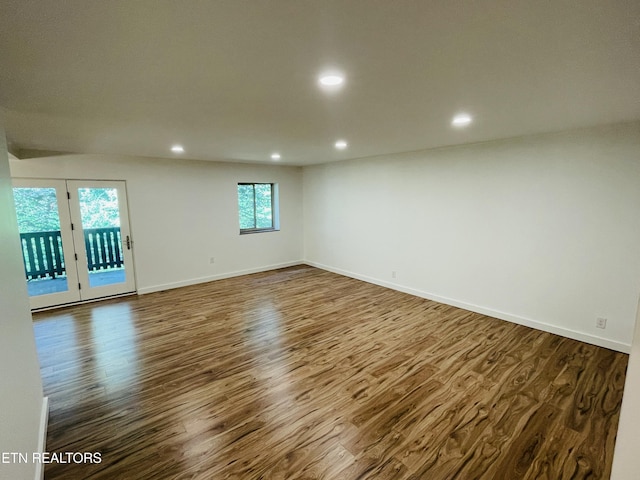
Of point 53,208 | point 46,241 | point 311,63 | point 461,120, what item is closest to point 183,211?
point 53,208

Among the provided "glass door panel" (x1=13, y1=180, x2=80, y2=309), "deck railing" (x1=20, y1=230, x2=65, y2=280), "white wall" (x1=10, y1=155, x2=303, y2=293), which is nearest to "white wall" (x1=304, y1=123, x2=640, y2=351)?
"white wall" (x1=10, y1=155, x2=303, y2=293)

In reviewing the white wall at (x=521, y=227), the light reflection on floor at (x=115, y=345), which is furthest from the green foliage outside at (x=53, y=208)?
the white wall at (x=521, y=227)

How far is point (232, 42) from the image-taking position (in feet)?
4.18

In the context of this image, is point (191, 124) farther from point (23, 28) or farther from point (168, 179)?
point (168, 179)

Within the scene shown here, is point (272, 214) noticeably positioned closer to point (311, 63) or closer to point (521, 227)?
point (521, 227)

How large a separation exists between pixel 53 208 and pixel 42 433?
3.61 meters

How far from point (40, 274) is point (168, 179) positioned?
237 centimetres

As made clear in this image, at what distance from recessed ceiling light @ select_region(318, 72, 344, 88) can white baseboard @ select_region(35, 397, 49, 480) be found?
111 inches

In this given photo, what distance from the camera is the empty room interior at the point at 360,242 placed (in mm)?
1266

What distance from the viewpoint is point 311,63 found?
1.49 meters

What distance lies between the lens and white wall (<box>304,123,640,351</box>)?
3018 mm

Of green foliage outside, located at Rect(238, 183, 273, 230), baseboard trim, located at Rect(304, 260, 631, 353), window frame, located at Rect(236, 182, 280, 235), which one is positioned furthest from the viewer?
window frame, located at Rect(236, 182, 280, 235)

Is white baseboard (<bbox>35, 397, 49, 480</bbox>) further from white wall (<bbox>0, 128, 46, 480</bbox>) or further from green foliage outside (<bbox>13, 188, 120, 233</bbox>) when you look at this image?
green foliage outside (<bbox>13, 188, 120, 233</bbox>)

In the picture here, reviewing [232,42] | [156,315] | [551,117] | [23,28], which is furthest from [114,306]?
[551,117]
